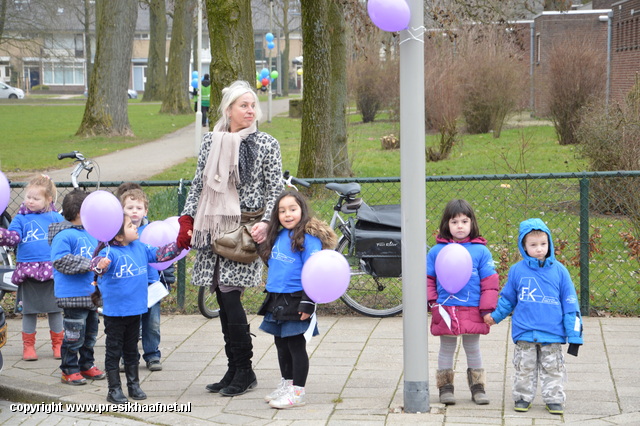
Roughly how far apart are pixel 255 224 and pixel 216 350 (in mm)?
1743

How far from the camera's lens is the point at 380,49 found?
31.0 metres

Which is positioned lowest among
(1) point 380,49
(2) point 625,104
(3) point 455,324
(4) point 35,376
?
(4) point 35,376

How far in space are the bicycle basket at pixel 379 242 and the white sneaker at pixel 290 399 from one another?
2288mm

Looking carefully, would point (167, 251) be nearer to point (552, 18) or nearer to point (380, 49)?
point (380, 49)

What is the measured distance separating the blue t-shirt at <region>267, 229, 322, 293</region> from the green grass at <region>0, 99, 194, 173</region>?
14602 millimetres

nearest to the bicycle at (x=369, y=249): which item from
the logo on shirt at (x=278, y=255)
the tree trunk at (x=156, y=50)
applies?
the logo on shirt at (x=278, y=255)

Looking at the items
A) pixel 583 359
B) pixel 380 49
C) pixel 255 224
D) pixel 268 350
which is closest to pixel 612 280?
pixel 583 359

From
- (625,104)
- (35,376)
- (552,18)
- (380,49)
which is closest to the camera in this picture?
(35,376)

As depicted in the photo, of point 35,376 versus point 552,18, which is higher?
point 552,18

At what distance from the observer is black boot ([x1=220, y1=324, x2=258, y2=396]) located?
5531 millimetres

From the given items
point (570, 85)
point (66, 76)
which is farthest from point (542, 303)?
point (66, 76)

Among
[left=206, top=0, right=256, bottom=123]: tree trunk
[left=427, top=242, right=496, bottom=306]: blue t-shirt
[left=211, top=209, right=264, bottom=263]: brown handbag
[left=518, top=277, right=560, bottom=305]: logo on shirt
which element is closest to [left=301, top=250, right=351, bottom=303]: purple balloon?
[left=211, top=209, right=264, bottom=263]: brown handbag

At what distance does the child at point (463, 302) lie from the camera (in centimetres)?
518

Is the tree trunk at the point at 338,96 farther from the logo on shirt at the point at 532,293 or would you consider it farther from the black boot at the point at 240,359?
the logo on shirt at the point at 532,293
